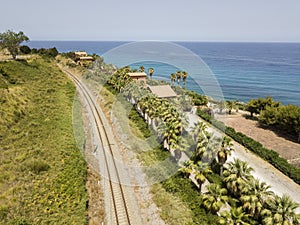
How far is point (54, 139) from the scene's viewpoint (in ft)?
102

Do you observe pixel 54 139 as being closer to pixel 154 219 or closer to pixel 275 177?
pixel 154 219

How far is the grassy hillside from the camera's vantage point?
18844 millimetres

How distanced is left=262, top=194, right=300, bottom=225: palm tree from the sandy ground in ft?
54.3

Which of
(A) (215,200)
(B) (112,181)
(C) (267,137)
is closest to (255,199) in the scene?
(A) (215,200)

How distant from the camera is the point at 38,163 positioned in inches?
966

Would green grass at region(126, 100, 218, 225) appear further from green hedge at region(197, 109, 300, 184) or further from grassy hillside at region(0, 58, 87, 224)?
green hedge at region(197, 109, 300, 184)

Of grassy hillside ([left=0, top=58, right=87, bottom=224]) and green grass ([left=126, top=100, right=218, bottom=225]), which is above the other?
grassy hillside ([left=0, top=58, right=87, bottom=224])

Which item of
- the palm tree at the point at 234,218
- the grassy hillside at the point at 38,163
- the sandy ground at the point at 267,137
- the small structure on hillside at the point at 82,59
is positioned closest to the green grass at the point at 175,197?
the palm tree at the point at 234,218

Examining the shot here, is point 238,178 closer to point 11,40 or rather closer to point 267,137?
point 267,137

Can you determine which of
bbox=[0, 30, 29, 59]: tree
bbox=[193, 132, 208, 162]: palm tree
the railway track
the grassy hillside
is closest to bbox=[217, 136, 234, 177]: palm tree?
bbox=[193, 132, 208, 162]: palm tree

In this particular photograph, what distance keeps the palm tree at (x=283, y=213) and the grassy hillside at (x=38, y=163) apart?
14765mm

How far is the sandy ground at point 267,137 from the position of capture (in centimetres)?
3244

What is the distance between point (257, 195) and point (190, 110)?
34463 millimetres

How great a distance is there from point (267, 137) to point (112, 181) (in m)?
29.7
